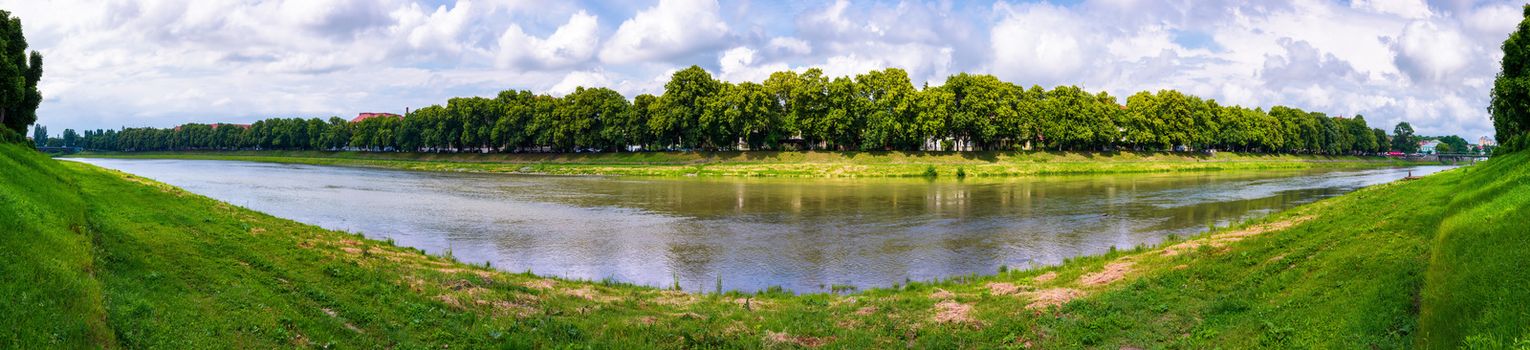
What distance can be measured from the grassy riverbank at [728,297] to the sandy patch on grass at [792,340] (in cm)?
7

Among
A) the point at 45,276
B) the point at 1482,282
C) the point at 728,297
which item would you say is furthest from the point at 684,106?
the point at 1482,282

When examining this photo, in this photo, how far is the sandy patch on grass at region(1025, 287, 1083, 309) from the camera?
59.5 ft

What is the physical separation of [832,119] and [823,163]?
8570 mm

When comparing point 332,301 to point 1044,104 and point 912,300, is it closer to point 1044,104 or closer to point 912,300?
point 912,300

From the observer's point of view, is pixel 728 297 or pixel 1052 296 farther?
pixel 728 297

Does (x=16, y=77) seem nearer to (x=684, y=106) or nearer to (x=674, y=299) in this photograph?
(x=674, y=299)

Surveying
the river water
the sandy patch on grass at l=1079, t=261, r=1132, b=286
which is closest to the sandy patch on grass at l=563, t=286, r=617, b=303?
the river water

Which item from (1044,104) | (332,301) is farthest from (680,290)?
(1044,104)

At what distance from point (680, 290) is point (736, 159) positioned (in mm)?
82162

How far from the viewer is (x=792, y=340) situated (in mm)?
15695

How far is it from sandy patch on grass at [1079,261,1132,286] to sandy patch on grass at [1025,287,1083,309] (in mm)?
1401

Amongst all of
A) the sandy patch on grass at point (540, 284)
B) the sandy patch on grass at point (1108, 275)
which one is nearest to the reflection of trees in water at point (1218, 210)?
the sandy patch on grass at point (1108, 275)

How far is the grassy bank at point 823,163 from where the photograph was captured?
9088cm

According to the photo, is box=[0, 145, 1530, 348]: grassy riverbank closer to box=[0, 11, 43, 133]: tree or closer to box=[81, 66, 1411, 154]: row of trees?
box=[0, 11, 43, 133]: tree
